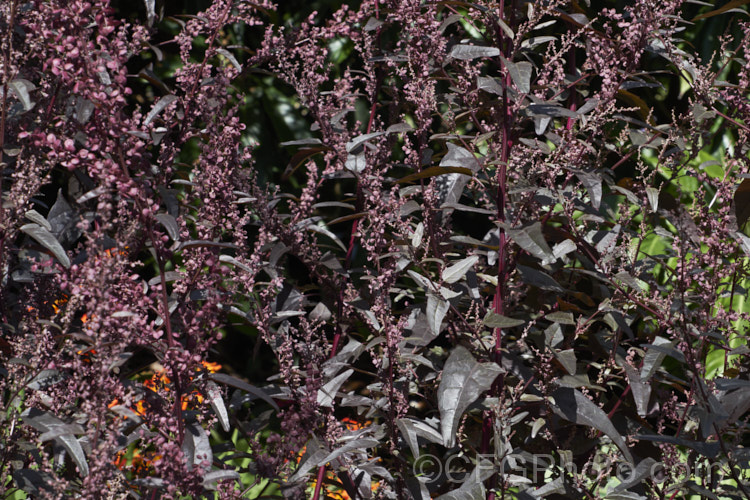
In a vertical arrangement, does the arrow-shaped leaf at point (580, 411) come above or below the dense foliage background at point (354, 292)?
below

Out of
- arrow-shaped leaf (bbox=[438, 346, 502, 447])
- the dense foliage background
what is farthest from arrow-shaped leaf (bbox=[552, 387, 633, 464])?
arrow-shaped leaf (bbox=[438, 346, 502, 447])

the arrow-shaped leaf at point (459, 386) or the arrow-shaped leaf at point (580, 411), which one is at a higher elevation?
the arrow-shaped leaf at point (459, 386)

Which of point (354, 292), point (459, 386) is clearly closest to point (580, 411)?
point (459, 386)

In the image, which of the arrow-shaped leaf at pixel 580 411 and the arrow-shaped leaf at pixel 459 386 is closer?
the arrow-shaped leaf at pixel 459 386

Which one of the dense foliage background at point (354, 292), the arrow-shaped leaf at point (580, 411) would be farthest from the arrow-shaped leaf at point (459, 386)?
the arrow-shaped leaf at point (580, 411)

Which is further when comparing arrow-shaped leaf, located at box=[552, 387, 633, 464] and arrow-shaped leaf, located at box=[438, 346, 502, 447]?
arrow-shaped leaf, located at box=[552, 387, 633, 464]

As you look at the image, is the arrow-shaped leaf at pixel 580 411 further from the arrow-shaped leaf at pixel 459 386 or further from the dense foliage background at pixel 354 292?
the arrow-shaped leaf at pixel 459 386

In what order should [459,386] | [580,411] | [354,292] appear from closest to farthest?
[459,386] → [580,411] → [354,292]

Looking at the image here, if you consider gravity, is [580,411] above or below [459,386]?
below

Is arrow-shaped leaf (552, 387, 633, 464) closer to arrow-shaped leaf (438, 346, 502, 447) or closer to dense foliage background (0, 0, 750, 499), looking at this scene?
dense foliage background (0, 0, 750, 499)

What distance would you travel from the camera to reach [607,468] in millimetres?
1701

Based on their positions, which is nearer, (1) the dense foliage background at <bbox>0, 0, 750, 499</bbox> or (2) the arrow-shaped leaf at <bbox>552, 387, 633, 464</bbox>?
(1) the dense foliage background at <bbox>0, 0, 750, 499</bbox>

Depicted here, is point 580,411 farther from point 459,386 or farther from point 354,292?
point 354,292

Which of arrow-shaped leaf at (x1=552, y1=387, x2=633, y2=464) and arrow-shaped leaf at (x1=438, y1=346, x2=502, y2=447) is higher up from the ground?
arrow-shaped leaf at (x1=438, y1=346, x2=502, y2=447)
